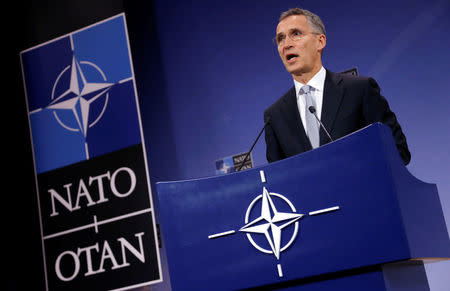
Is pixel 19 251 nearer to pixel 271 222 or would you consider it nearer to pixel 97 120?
pixel 97 120

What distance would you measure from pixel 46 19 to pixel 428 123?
8.25 feet

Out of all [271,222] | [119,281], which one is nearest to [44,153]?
[119,281]

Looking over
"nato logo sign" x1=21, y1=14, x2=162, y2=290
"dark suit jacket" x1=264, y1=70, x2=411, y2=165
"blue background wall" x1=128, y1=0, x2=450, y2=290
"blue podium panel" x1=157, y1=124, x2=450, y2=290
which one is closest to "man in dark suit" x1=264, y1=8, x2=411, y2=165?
"dark suit jacket" x1=264, y1=70, x2=411, y2=165

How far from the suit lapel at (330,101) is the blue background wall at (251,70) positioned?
1257mm

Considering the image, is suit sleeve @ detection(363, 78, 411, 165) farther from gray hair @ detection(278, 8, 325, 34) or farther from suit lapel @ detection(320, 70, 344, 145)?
gray hair @ detection(278, 8, 325, 34)

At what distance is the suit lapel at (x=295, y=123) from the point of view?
1697 millimetres

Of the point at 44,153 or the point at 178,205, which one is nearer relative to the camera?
the point at 178,205

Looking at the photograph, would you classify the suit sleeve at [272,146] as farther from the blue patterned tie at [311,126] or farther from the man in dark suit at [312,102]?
the blue patterned tie at [311,126]

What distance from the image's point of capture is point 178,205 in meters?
1.48

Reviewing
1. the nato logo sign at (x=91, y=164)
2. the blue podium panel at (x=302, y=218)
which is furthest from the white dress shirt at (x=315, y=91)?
the nato logo sign at (x=91, y=164)

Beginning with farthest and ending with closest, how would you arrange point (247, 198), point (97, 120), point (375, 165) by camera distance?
point (97, 120), point (247, 198), point (375, 165)

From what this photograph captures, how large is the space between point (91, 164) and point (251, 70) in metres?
1.13

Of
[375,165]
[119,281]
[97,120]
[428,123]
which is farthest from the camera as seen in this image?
[97,120]

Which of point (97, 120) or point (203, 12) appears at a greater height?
point (203, 12)
